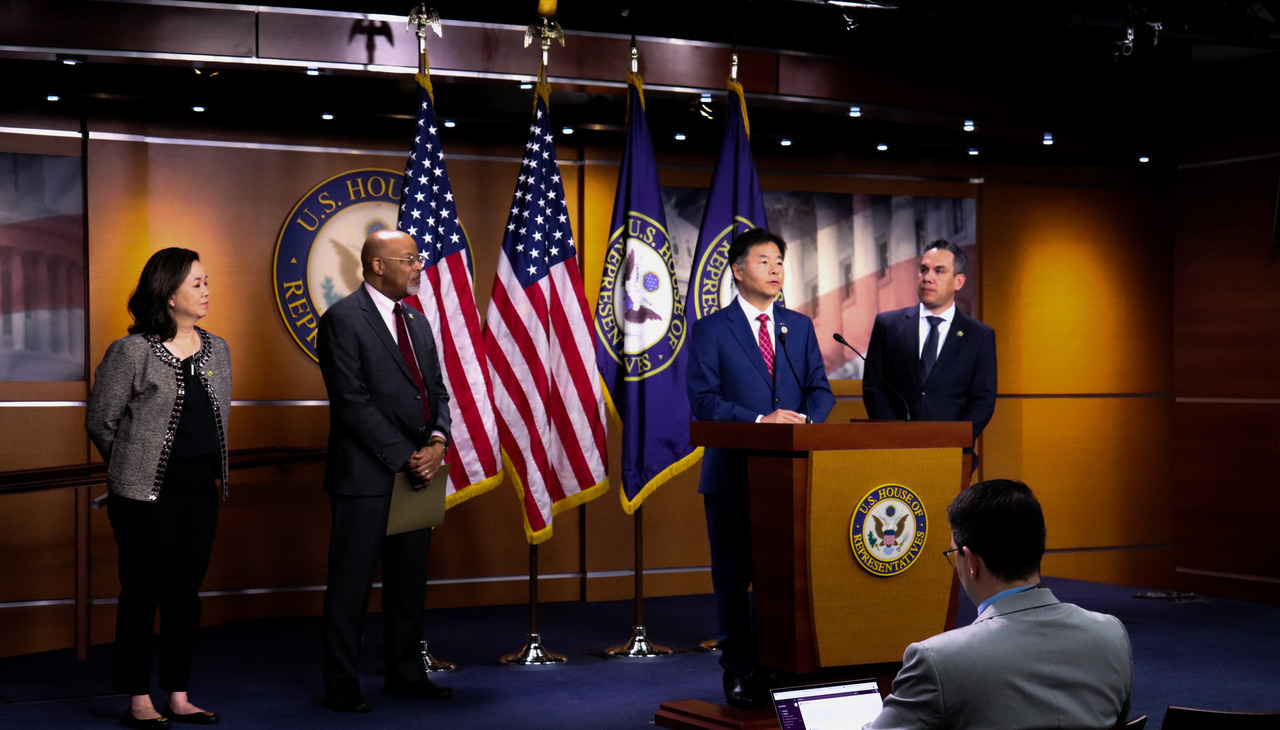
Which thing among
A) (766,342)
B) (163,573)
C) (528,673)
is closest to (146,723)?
(163,573)

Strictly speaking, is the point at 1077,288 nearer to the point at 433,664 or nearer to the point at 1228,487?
the point at 1228,487

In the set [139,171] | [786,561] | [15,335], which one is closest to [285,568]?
[15,335]

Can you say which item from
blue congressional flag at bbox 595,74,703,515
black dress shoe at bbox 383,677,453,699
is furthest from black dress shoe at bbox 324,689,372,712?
blue congressional flag at bbox 595,74,703,515

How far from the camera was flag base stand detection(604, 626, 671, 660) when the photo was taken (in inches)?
217

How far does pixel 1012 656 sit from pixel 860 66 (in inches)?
200

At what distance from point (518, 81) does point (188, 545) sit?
2.71 m

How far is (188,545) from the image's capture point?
4.22 metres

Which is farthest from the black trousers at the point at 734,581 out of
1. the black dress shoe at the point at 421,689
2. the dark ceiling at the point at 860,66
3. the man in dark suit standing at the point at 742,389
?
the dark ceiling at the point at 860,66

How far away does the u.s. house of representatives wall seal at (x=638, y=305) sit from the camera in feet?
18.0

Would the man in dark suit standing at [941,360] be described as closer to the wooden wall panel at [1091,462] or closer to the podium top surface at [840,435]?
the podium top surface at [840,435]

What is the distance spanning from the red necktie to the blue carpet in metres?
1.32

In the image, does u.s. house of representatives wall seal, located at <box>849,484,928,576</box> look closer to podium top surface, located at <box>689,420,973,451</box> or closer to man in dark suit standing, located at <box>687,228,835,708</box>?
podium top surface, located at <box>689,420,973,451</box>

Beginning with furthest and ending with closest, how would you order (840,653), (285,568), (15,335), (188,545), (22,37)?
(285,568), (15,335), (22,37), (188,545), (840,653)

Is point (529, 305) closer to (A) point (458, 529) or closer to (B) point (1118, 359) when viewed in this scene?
(A) point (458, 529)
